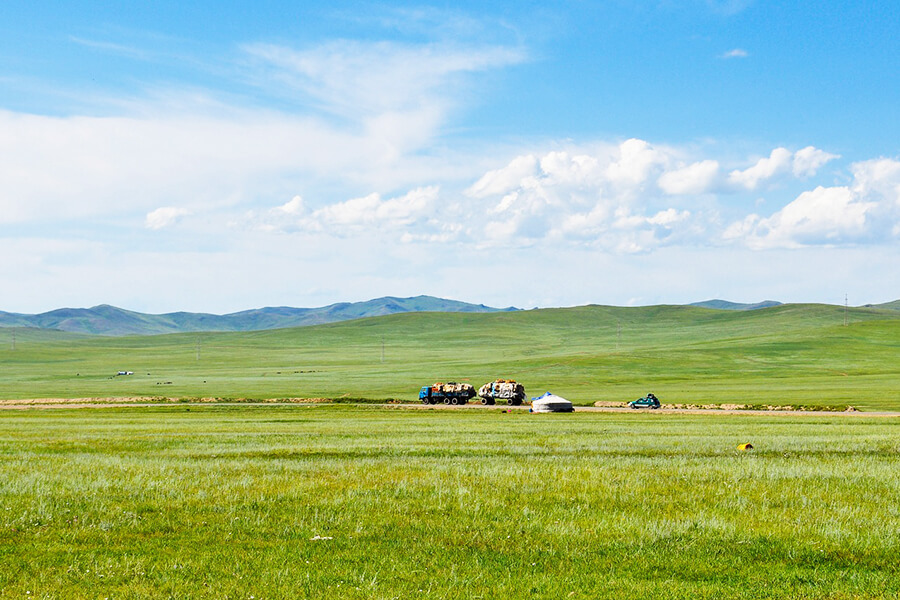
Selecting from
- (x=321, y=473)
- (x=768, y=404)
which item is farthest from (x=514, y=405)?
(x=321, y=473)

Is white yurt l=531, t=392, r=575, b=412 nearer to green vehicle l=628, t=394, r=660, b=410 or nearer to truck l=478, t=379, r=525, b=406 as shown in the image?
green vehicle l=628, t=394, r=660, b=410

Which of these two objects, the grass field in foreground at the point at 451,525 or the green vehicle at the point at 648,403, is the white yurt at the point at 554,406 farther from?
the grass field in foreground at the point at 451,525

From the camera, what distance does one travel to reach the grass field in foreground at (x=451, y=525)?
11336 millimetres

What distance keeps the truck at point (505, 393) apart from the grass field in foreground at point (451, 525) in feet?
198

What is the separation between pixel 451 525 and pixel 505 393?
7488cm

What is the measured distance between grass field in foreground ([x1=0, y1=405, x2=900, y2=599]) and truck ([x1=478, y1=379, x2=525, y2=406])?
60441 millimetres

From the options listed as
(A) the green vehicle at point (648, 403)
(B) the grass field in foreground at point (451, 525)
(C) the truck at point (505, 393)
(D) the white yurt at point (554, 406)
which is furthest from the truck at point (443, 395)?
(B) the grass field in foreground at point (451, 525)

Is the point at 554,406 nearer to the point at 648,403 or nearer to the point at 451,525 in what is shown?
the point at 648,403

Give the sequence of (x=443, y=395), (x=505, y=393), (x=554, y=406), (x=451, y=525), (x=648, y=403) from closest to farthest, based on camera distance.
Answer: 1. (x=451, y=525)
2. (x=554, y=406)
3. (x=648, y=403)
4. (x=443, y=395)
5. (x=505, y=393)

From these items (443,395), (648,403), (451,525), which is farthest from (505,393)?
(451,525)

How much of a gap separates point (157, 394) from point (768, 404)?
73.4 metres

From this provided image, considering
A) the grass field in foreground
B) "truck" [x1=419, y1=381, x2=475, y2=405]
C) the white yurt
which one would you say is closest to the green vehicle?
the white yurt

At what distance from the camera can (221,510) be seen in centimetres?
1641

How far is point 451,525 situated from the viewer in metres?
15.0
